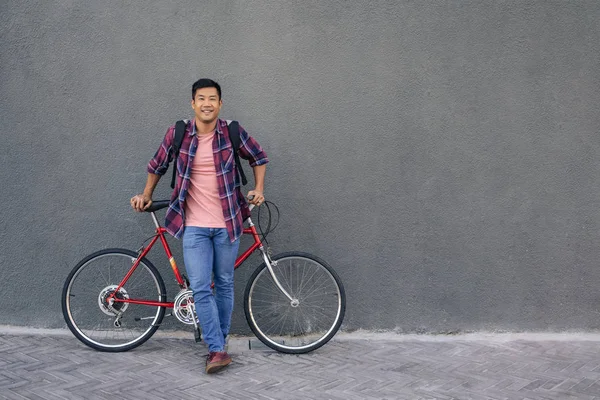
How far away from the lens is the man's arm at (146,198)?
5.33 meters

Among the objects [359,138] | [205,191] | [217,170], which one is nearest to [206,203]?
[205,191]

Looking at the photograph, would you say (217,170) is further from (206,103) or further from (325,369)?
(325,369)

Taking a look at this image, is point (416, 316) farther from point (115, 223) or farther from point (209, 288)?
point (115, 223)

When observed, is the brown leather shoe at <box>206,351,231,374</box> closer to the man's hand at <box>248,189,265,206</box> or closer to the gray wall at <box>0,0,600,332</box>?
the gray wall at <box>0,0,600,332</box>

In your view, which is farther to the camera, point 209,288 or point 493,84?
point 493,84

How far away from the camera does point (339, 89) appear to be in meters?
5.87

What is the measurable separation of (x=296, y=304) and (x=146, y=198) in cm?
140

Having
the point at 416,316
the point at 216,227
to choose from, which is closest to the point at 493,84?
the point at 416,316

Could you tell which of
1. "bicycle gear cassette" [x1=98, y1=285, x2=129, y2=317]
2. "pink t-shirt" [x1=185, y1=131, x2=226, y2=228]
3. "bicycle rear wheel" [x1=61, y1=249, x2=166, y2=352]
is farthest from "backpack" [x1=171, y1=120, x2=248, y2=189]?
"bicycle gear cassette" [x1=98, y1=285, x2=129, y2=317]

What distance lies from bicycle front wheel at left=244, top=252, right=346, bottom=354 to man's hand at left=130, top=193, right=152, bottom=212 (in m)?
0.96

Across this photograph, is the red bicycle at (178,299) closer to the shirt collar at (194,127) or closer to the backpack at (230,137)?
the backpack at (230,137)

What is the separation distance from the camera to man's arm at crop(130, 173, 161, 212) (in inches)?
210

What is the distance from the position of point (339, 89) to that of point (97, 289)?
258 cm

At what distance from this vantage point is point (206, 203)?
17.0ft
